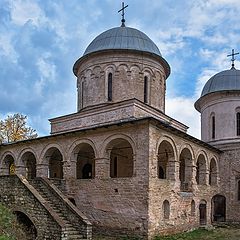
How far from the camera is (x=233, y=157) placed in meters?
22.2

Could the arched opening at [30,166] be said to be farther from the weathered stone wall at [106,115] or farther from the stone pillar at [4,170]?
the weathered stone wall at [106,115]

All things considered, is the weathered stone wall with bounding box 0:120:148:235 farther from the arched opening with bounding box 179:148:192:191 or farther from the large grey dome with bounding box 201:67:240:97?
the large grey dome with bounding box 201:67:240:97

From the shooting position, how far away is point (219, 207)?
22.9 m

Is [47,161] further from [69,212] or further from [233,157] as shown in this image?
[233,157]

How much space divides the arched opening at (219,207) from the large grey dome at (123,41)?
31.0 feet

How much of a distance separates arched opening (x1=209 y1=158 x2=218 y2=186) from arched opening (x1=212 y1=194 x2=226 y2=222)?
3.10 feet

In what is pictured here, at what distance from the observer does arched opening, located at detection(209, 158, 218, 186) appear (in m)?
22.2

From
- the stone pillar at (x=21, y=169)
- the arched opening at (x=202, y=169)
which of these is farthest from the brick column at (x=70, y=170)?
the arched opening at (x=202, y=169)

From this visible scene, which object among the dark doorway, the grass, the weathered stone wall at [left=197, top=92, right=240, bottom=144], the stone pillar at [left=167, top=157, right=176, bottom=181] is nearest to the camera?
the grass

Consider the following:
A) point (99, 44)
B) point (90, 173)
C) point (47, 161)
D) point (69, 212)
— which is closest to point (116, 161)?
point (90, 173)

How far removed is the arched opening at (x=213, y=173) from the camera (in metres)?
22.2

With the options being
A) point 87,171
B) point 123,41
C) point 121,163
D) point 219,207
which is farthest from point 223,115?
point 87,171

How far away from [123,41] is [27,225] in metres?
11.6

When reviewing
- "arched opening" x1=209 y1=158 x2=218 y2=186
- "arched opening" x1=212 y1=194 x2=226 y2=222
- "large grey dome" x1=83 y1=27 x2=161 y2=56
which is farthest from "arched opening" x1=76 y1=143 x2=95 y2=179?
"arched opening" x1=212 y1=194 x2=226 y2=222
